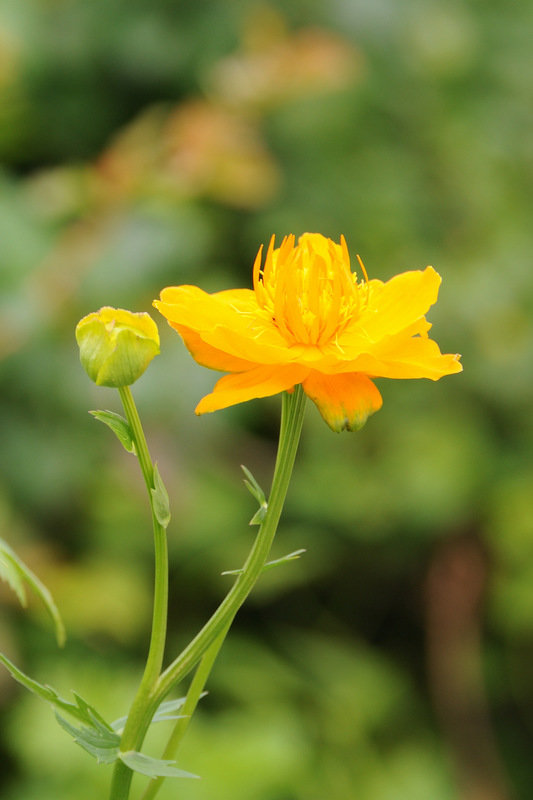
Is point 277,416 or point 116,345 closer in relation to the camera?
point 116,345

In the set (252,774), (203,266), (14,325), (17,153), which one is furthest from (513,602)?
(17,153)

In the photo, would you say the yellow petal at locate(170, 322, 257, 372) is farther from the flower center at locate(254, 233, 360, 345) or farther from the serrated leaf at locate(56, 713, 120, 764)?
the serrated leaf at locate(56, 713, 120, 764)

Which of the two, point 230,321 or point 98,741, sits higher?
point 230,321

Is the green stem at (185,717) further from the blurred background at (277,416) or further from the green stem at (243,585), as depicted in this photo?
the blurred background at (277,416)

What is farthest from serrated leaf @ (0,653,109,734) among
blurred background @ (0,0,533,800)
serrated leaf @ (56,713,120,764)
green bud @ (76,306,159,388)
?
blurred background @ (0,0,533,800)

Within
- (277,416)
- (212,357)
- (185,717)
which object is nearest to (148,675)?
(185,717)

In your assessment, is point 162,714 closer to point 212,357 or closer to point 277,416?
point 212,357

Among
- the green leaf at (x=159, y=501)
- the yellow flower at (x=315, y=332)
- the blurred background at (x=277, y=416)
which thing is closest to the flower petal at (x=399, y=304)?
the yellow flower at (x=315, y=332)
